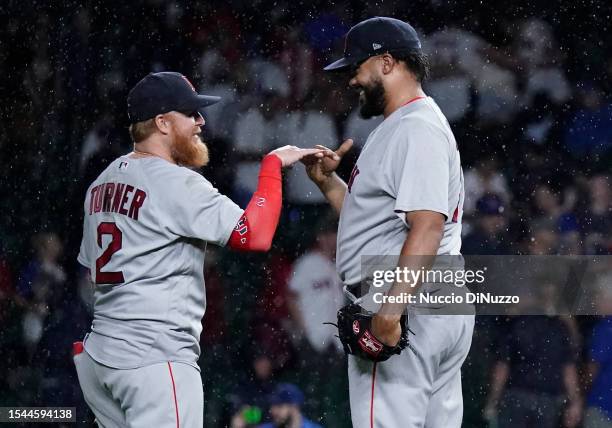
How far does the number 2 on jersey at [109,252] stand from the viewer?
8.04 ft

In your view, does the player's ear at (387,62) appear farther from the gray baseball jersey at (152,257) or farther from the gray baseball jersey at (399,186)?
the gray baseball jersey at (152,257)

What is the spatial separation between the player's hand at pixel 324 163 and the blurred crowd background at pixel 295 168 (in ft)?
7.09

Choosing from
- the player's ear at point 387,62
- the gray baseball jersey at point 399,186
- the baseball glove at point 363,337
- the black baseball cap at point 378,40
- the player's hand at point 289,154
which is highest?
the black baseball cap at point 378,40

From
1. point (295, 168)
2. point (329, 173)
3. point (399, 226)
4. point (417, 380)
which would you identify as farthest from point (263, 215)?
point (295, 168)

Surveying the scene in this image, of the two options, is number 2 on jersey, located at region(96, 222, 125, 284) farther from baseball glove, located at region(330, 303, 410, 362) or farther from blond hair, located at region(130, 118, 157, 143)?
baseball glove, located at region(330, 303, 410, 362)

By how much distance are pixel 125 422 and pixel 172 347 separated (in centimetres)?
25

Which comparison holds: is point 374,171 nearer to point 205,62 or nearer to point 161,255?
point 161,255

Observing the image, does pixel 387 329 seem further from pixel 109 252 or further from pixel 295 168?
pixel 295 168

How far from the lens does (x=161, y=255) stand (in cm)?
243

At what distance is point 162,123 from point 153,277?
43 cm

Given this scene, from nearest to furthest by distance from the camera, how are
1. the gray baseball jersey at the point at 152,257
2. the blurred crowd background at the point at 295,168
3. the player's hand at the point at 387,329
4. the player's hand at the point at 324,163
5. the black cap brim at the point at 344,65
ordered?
the player's hand at the point at 387,329, the gray baseball jersey at the point at 152,257, the black cap brim at the point at 344,65, the player's hand at the point at 324,163, the blurred crowd background at the point at 295,168

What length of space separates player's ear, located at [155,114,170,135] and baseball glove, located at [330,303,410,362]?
2.28ft

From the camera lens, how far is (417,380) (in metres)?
2.32

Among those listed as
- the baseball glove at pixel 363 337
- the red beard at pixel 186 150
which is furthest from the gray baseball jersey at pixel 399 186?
the red beard at pixel 186 150
